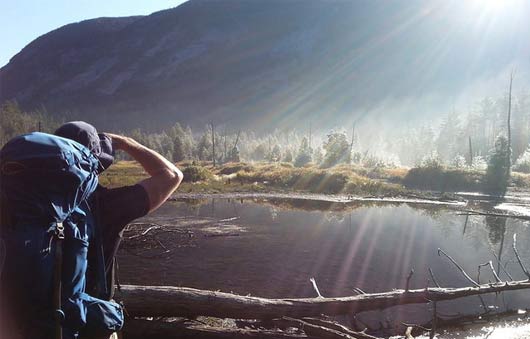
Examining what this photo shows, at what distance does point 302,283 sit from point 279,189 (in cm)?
4007

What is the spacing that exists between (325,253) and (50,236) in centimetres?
1600

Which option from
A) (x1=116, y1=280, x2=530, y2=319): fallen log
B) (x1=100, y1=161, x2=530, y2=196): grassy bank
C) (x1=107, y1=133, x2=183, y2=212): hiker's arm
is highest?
(x1=107, y1=133, x2=183, y2=212): hiker's arm

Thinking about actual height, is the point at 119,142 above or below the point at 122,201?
above

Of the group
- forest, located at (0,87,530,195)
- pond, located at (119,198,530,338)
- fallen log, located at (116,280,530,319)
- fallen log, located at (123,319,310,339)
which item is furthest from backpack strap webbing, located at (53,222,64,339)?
forest, located at (0,87,530,195)

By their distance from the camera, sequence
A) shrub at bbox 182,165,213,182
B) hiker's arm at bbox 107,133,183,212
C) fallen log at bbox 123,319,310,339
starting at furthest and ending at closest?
shrub at bbox 182,165,213,182, fallen log at bbox 123,319,310,339, hiker's arm at bbox 107,133,183,212

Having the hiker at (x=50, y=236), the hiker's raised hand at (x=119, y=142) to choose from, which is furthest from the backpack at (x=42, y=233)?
the hiker's raised hand at (x=119, y=142)

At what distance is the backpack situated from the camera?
101 inches

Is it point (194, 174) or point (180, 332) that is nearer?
point (180, 332)

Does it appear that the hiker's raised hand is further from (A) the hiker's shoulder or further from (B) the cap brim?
(A) the hiker's shoulder

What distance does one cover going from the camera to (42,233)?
102 inches

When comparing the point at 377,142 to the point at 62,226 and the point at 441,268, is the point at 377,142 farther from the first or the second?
the point at 62,226

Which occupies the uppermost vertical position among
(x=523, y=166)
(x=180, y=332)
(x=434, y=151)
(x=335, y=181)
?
(x=434, y=151)

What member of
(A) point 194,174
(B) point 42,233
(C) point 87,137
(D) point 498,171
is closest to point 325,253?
(C) point 87,137

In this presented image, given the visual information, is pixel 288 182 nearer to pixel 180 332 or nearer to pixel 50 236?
pixel 180 332
